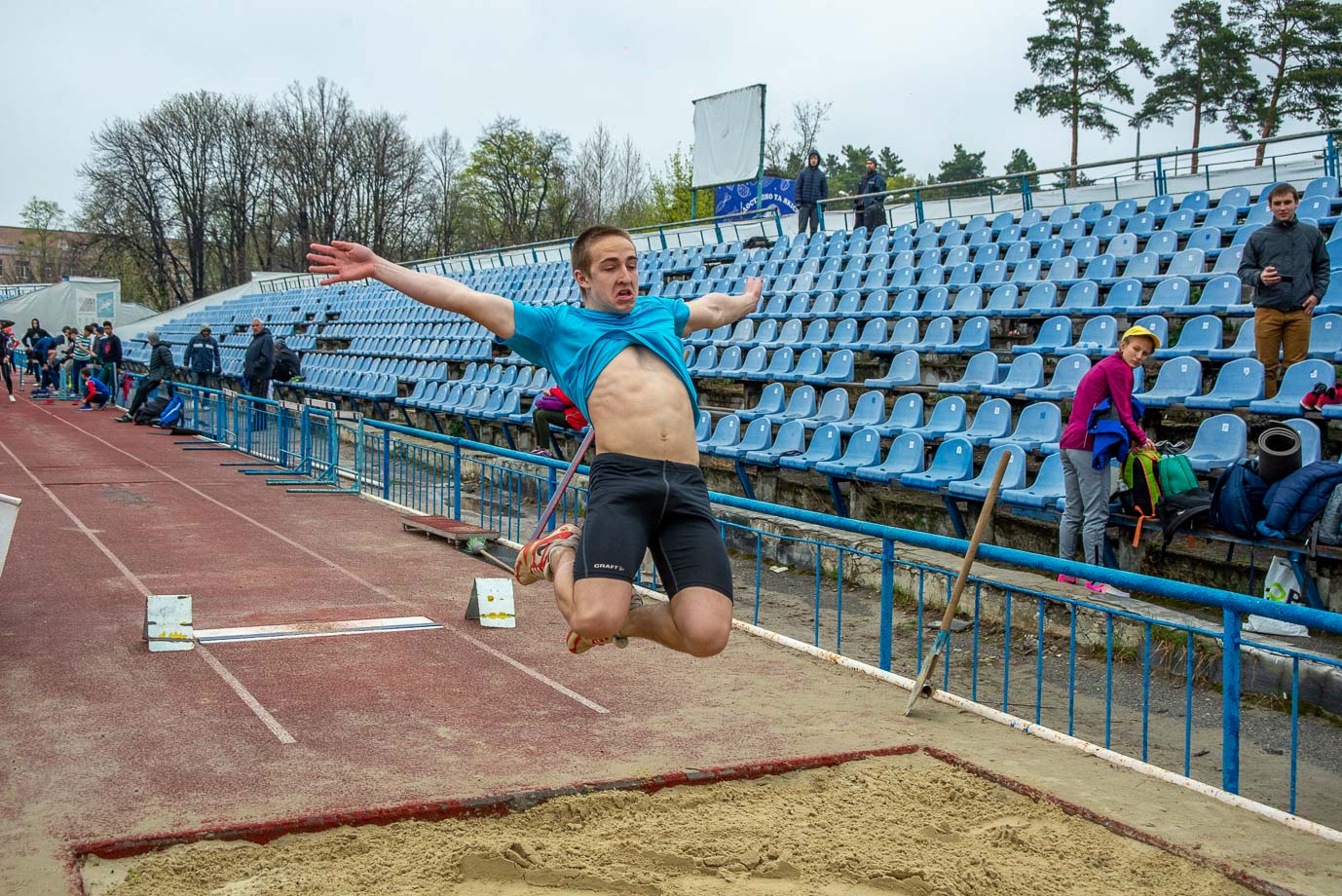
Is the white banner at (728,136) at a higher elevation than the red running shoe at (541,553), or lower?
higher

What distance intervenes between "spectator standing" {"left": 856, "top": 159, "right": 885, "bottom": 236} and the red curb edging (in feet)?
48.0

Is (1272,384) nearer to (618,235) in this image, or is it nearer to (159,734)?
(618,235)

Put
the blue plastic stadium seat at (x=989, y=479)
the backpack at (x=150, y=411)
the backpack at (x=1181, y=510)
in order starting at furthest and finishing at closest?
the backpack at (x=150, y=411) → the blue plastic stadium seat at (x=989, y=479) → the backpack at (x=1181, y=510)

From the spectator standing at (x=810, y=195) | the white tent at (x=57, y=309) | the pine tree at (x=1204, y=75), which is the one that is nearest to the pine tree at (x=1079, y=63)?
the pine tree at (x=1204, y=75)

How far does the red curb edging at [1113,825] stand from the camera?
4180 mm

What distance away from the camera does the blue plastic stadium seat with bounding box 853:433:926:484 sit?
11078 mm

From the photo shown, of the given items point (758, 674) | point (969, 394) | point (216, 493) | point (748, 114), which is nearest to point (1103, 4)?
point (748, 114)

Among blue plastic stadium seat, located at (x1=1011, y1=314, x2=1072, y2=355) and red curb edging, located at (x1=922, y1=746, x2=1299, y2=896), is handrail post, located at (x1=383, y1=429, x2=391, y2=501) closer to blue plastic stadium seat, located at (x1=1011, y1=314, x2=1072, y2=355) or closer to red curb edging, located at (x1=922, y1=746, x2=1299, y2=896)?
blue plastic stadium seat, located at (x1=1011, y1=314, x2=1072, y2=355)

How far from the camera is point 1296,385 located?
9.26 meters

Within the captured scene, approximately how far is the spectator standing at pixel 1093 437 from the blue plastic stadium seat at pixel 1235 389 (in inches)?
53.3

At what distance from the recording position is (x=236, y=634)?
7598mm

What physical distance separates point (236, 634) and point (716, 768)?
392 cm

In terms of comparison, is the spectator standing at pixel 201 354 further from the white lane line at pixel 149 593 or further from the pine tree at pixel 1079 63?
the pine tree at pixel 1079 63

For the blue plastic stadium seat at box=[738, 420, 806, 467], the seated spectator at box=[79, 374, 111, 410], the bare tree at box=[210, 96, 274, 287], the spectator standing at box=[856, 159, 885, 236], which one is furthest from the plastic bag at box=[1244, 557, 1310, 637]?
the bare tree at box=[210, 96, 274, 287]
